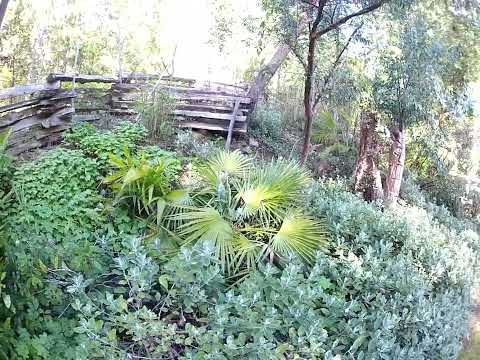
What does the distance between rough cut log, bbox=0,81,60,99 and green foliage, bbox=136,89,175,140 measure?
1193 millimetres

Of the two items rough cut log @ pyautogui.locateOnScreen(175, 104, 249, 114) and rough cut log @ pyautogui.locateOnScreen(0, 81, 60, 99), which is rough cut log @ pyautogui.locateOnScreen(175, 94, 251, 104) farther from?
rough cut log @ pyautogui.locateOnScreen(0, 81, 60, 99)

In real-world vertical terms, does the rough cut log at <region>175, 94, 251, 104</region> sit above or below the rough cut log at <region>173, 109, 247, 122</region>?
above

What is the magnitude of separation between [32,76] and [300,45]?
6554 mm

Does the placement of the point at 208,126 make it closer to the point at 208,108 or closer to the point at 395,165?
the point at 208,108

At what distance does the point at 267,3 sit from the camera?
602 centimetres

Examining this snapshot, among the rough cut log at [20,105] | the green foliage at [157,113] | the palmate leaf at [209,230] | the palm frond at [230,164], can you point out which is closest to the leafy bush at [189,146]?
the green foliage at [157,113]

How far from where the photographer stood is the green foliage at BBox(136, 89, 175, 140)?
21.2ft

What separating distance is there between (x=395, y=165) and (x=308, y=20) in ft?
8.92

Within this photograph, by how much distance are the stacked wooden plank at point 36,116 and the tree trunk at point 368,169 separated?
4668 mm

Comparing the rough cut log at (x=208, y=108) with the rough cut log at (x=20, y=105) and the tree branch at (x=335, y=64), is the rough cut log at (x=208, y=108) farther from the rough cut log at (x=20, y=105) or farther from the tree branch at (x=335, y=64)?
the rough cut log at (x=20, y=105)

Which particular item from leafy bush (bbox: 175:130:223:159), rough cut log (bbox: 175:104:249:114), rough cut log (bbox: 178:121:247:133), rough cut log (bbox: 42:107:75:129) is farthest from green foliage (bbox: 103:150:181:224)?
rough cut log (bbox: 175:104:249:114)

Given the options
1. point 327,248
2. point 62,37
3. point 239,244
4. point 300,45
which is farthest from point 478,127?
point 62,37

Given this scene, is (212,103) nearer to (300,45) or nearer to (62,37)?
(300,45)

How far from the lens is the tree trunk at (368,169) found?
7.52m
